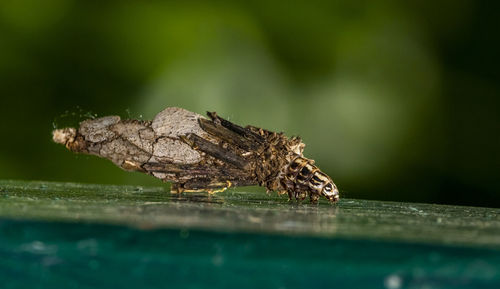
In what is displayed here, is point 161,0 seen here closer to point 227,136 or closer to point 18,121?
point 18,121

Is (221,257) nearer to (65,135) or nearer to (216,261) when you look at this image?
(216,261)

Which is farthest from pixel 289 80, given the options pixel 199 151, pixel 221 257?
pixel 221 257

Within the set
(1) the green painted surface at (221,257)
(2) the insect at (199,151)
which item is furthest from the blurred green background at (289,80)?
(1) the green painted surface at (221,257)

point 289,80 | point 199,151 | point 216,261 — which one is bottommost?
point 216,261

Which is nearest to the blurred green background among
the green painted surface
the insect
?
the insect

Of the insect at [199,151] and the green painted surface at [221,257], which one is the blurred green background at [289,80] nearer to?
the insect at [199,151]

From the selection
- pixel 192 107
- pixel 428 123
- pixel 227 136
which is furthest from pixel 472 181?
pixel 227 136

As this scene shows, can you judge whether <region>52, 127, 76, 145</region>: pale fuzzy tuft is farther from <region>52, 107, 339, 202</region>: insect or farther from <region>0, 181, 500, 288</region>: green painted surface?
<region>0, 181, 500, 288</region>: green painted surface
